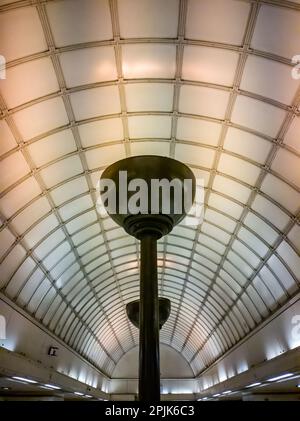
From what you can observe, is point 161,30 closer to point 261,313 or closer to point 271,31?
point 271,31

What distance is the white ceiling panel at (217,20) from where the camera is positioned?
8.46 meters

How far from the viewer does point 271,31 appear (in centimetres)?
864

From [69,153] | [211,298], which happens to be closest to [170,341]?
[211,298]

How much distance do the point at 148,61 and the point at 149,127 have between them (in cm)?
271

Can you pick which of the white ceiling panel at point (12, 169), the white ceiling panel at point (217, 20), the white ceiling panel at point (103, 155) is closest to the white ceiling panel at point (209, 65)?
the white ceiling panel at point (217, 20)

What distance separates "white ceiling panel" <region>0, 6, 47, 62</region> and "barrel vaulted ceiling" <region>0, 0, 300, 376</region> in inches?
1.1

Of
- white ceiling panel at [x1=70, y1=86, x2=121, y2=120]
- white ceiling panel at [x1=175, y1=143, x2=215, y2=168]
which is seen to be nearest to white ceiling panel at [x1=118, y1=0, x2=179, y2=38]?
white ceiling panel at [x1=70, y1=86, x2=121, y2=120]

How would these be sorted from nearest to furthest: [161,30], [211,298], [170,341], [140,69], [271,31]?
1. [271,31]
2. [161,30]
3. [140,69]
4. [211,298]
5. [170,341]

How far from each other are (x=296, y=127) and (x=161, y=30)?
4977mm

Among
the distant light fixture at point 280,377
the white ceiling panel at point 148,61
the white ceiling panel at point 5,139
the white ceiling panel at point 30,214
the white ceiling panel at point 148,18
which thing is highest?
the white ceiling panel at point 148,61

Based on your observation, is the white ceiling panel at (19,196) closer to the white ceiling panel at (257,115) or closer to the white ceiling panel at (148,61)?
the white ceiling panel at (148,61)

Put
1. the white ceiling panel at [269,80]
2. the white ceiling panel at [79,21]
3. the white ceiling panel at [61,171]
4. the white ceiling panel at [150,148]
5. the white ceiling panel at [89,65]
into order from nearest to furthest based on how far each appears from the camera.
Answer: the white ceiling panel at [79,21]
the white ceiling panel at [269,80]
the white ceiling panel at [89,65]
the white ceiling panel at [61,171]
the white ceiling panel at [150,148]

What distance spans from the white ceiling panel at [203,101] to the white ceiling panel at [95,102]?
7.36 ft

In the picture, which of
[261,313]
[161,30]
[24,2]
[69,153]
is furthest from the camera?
[261,313]
